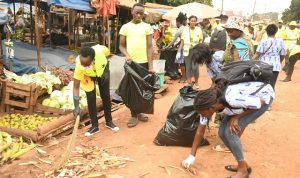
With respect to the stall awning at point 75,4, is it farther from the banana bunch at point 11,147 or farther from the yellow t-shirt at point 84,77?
the banana bunch at point 11,147

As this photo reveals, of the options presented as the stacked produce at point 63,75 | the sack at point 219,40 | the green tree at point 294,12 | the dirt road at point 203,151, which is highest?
the green tree at point 294,12

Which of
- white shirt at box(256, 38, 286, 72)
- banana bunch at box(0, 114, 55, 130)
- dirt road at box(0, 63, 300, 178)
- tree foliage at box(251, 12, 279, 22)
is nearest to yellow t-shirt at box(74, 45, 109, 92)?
dirt road at box(0, 63, 300, 178)

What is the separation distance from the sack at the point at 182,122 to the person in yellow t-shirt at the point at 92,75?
1197 millimetres

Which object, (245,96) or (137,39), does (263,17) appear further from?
(245,96)

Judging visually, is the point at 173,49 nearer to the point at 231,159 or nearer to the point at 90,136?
the point at 90,136

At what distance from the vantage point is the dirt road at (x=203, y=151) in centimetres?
432

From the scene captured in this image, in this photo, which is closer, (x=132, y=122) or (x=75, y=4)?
(x=132, y=122)

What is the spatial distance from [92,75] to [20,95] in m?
2.41

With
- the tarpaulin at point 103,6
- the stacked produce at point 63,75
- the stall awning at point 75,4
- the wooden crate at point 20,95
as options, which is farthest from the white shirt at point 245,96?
the tarpaulin at point 103,6

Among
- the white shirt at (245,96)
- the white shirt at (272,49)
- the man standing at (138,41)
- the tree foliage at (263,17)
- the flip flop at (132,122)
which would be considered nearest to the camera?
A: the white shirt at (245,96)

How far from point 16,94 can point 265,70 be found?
5071 millimetres

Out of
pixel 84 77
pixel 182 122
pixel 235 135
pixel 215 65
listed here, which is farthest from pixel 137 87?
pixel 235 135

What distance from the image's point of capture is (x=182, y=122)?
489cm

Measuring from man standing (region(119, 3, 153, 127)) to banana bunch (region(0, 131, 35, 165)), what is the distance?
1696 millimetres
